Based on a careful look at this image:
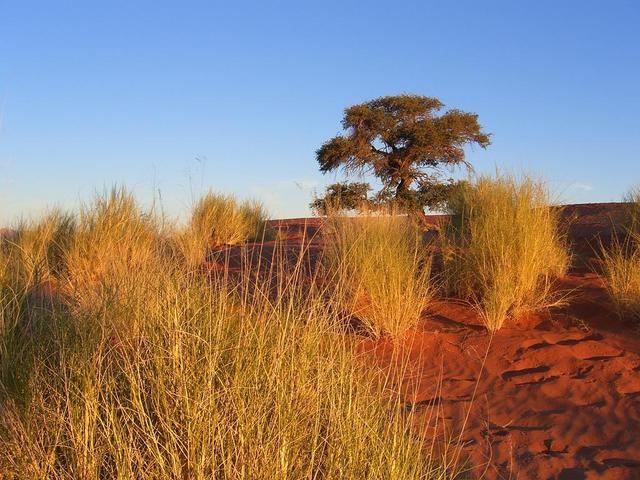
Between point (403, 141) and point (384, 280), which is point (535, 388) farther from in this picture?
point (403, 141)

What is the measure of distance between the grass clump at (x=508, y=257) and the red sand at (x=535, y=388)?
0.22m

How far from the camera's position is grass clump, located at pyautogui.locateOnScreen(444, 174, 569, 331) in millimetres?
6762

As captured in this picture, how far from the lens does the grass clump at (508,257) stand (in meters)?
6.76

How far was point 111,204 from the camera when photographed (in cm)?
889

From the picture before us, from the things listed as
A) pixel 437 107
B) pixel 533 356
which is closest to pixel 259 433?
pixel 533 356

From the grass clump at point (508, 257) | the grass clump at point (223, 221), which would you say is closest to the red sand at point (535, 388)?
the grass clump at point (508, 257)

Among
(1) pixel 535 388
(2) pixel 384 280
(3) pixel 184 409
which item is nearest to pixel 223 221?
(2) pixel 384 280

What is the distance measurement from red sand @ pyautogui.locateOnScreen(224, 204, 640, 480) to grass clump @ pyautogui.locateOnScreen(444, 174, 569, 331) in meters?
0.22

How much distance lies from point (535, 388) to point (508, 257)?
2001mm

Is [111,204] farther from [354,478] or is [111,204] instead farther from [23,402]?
[354,478]

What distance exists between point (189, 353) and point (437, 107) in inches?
745

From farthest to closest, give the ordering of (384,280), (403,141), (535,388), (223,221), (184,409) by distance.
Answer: (403,141)
(223,221)
(384,280)
(535,388)
(184,409)

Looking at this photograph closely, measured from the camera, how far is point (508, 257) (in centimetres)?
690

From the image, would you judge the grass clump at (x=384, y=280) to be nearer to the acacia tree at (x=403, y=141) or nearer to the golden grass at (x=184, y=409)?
the golden grass at (x=184, y=409)
